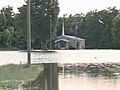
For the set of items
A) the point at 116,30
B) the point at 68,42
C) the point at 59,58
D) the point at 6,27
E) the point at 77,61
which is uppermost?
the point at 6,27

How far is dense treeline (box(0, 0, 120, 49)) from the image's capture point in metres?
99.1

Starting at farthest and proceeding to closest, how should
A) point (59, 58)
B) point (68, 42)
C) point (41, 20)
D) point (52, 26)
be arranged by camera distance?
point (68, 42), point (41, 20), point (52, 26), point (59, 58)

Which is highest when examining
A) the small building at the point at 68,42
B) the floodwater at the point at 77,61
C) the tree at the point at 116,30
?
the tree at the point at 116,30

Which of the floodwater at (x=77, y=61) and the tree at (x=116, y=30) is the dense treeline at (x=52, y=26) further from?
the floodwater at (x=77, y=61)

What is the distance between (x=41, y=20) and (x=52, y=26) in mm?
3306

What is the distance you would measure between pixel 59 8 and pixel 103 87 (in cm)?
8505

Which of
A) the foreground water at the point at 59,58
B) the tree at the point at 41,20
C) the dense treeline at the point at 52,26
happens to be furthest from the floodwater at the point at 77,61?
the dense treeline at the point at 52,26

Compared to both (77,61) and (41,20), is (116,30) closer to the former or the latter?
(41,20)

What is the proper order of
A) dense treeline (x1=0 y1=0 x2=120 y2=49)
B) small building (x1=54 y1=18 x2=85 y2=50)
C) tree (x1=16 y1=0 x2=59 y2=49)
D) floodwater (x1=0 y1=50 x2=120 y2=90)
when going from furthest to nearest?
small building (x1=54 y1=18 x2=85 y2=50)
dense treeline (x1=0 y1=0 x2=120 y2=49)
tree (x1=16 y1=0 x2=59 y2=49)
floodwater (x1=0 y1=50 x2=120 y2=90)

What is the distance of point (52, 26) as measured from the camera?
322ft

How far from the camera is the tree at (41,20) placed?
323 feet

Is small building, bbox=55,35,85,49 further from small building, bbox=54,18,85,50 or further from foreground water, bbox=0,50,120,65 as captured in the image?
foreground water, bbox=0,50,120,65

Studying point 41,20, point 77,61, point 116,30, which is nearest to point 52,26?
point 41,20

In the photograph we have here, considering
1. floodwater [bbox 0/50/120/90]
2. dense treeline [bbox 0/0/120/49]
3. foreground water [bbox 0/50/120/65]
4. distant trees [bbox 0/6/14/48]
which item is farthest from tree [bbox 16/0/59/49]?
floodwater [bbox 0/50/120/90]
